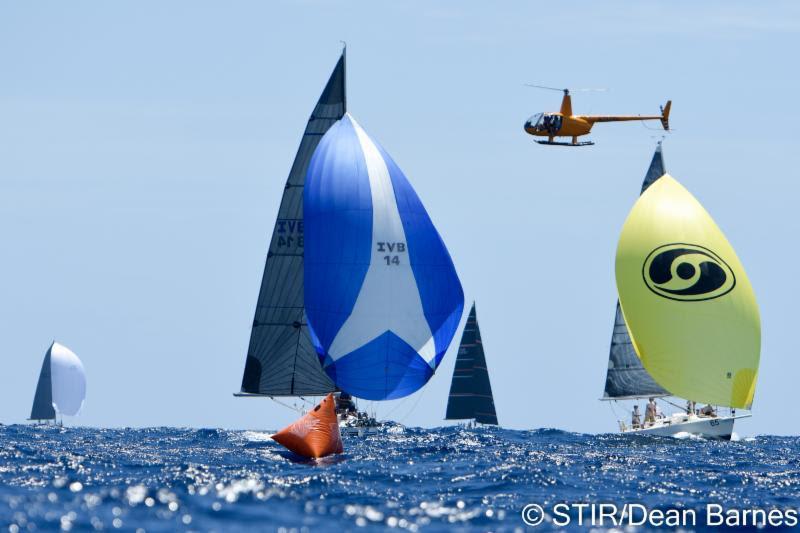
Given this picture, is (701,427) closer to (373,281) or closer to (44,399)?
(373,281)

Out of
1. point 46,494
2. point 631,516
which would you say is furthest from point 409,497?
point 46,494

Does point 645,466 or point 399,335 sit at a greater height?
point 399,335

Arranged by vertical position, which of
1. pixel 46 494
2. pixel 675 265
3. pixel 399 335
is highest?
pixel 675 265

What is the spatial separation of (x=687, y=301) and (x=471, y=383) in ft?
79.2

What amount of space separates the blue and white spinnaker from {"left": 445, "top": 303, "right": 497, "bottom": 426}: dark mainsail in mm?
24198

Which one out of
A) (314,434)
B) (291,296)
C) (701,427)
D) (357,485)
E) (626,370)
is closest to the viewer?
(357,485)

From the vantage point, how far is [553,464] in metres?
33.8

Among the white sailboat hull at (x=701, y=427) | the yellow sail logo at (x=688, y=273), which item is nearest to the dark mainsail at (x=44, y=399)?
the white sailboat hull at (x=701, y=427)

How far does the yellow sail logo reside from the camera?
44.9 m

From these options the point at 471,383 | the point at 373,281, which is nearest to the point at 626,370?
the point at 471,383

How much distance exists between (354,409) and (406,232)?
8556 mm

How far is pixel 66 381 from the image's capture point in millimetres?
91375

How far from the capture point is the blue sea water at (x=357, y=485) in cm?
2130

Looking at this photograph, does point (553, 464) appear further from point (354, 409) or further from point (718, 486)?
point (354, 409)
